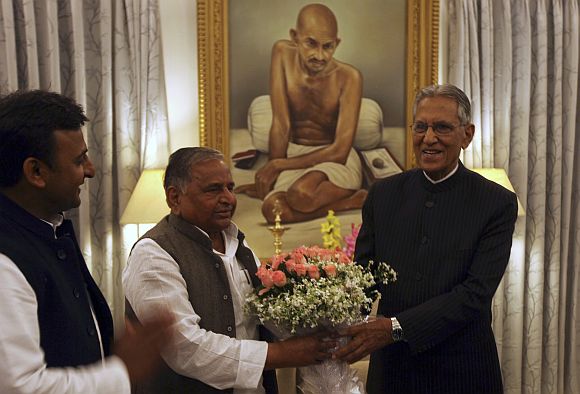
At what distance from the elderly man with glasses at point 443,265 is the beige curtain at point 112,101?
2567 mm

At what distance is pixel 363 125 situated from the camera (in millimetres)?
5188

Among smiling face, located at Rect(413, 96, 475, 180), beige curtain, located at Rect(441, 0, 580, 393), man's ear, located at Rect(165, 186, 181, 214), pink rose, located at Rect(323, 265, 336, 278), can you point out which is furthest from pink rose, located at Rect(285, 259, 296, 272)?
beige curtain, located at Rect(441, 0, 580, 393)

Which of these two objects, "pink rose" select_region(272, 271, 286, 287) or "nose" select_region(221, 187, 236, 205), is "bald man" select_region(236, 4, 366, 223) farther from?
"pink rose" select_region(272, 271, 286, 287)

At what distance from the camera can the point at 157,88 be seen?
15.8 ft

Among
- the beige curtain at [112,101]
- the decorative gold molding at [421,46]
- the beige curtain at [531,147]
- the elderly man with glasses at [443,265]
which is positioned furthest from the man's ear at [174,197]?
the beige curtain at [531,147]

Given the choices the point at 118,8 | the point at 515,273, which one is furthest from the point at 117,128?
the point at 515,273

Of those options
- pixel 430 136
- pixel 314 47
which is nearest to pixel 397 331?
pixel 430 136

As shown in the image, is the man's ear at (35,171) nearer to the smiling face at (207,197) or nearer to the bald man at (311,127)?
the smiling face at (207,197)

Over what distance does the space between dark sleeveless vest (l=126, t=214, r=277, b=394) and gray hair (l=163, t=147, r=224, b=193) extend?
0.13 metres

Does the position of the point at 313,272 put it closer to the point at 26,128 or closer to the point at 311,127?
the point at 26,128

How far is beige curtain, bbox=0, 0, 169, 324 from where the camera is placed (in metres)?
4.53

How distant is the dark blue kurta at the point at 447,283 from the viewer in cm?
249

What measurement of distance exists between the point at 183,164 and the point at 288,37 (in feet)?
9.66

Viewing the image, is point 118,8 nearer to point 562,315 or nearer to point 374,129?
point 374,129
